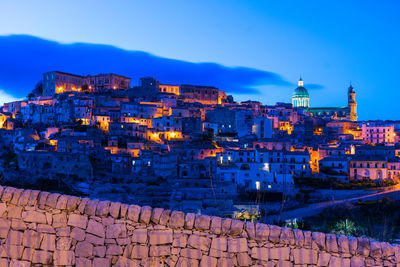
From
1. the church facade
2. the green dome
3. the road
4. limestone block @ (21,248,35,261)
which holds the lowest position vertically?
the road

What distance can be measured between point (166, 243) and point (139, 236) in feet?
1.07

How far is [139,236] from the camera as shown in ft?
15.7

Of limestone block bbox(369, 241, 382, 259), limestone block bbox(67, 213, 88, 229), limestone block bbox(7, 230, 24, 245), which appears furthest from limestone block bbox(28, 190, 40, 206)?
limestone block bbox(369, 241, 382, 259)

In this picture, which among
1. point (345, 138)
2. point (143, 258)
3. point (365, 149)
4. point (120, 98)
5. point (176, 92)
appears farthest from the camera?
point (176, 92)

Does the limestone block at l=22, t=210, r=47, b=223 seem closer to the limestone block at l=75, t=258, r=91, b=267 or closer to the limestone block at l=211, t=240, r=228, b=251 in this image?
the limestone block at l=75, t=258, r=91, b=267

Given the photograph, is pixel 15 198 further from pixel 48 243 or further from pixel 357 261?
pixel 357 261

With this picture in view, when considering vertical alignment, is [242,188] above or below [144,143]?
below

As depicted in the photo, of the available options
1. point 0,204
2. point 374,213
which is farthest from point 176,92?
point 0,204

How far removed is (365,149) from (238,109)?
2375cm

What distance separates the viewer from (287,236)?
4777 millimetres

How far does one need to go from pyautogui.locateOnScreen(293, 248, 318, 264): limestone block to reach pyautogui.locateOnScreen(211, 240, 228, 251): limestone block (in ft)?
2.64

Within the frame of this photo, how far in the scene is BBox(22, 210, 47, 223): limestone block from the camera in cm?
488

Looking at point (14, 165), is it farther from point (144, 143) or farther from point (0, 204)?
point (0, 204)

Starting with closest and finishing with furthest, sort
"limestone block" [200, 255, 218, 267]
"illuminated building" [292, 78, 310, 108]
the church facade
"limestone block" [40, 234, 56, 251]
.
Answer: "limestone block" [200, 255, 218, 267], "limestone block" [40, 234, 56, 251], the church facade, "illuminated building" [292, 78, 310, 108]
